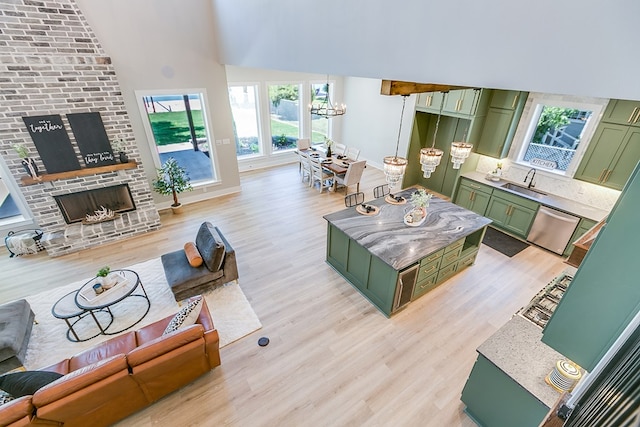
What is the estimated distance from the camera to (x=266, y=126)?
29.9ft

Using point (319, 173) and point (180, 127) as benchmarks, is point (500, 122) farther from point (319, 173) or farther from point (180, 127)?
point (180, 127)

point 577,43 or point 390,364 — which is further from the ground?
point 577,43

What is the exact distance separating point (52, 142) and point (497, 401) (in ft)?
24.4

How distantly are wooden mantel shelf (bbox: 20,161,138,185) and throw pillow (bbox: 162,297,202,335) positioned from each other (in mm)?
3828

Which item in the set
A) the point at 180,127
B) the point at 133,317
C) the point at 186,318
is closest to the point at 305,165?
the point at 180,127

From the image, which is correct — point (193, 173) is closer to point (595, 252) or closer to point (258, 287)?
point (258, 287)

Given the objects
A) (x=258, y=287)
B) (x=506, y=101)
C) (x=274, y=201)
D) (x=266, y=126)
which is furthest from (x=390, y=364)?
(x=266, y=126)

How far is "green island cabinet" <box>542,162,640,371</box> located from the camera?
50.3 inches

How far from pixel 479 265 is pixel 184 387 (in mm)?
5097

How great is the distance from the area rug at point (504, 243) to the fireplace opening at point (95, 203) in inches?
297

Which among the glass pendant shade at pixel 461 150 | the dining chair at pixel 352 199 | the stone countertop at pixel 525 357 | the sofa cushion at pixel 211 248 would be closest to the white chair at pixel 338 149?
the dining chair at pixel 352 199

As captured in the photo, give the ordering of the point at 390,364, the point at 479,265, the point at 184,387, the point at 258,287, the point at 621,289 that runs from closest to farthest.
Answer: the point at 621,289 < the point at 184,387 < the point at 390,364 < the point at 258,287 < the point at 479,265

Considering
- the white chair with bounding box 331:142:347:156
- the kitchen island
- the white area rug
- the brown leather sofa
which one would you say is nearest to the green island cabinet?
the kitchen island

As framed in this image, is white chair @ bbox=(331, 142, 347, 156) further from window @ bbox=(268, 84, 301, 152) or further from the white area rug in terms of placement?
the white area rug
